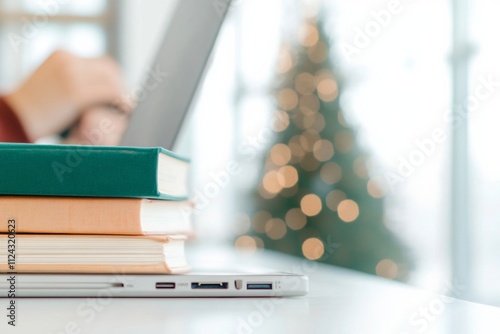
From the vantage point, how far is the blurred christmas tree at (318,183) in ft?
10.7

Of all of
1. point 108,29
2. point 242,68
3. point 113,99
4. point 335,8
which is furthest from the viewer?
point 108,29

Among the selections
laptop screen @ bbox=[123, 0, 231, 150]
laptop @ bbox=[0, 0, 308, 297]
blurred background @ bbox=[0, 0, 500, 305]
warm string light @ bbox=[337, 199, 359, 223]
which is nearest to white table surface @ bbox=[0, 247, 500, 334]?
laptop @ bbox=[0, 0, 308, 297]

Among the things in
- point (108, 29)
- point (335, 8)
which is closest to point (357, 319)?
point (335, 8)

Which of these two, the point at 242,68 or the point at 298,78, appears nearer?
the point at 298,78

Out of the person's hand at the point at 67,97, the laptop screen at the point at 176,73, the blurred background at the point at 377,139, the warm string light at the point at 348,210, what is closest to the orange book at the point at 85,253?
the laptop screen at the point at 176,73

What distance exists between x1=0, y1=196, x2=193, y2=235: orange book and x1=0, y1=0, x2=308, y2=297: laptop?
5 cm

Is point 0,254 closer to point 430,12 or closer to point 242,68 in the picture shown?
point 430,12

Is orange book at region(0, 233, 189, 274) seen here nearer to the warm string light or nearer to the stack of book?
the stack of book

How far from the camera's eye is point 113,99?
49.6 inches

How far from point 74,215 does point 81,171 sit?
0.13 ft

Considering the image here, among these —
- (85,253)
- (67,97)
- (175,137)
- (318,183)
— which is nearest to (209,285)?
(85,253)

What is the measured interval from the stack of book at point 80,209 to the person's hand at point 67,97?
437 millimetres

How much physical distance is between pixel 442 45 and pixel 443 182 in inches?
21.3

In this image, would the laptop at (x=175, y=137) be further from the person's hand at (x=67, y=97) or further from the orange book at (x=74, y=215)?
the person's hand at (x=67, y=97)
